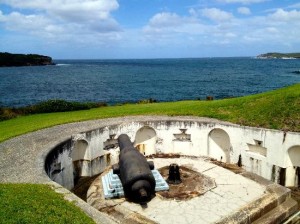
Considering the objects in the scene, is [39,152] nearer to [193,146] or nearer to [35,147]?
[35,147]

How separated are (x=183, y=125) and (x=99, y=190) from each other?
708 cm

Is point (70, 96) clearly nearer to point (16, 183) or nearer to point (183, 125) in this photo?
point (183, 125)

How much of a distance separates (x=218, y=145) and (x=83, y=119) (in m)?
8.09

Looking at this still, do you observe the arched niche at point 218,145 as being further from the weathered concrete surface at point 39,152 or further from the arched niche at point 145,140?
the arched niche at point 145,140

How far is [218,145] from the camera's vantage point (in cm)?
1780

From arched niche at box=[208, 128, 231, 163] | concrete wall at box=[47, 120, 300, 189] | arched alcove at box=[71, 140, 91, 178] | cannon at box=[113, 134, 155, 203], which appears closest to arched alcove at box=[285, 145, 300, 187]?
concrete wall at box=[47, 120, 300, 189]

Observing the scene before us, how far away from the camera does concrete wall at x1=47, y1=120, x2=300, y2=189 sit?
15.1m

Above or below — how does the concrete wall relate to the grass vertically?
below

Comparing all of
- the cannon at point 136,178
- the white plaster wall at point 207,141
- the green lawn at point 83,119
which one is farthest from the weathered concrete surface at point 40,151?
Answer: the cannon at point 136,178

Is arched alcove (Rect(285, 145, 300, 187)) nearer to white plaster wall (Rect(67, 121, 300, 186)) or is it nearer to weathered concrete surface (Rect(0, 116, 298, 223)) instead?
white plaster wall (Rect(67, 121, 300, 186))

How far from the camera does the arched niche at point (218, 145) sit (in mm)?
17578

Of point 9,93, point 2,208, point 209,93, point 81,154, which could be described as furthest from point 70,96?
point 2,208

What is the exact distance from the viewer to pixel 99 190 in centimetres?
1203

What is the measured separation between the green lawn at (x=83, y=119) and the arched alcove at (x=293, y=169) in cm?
122
